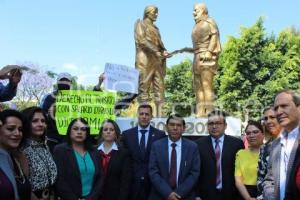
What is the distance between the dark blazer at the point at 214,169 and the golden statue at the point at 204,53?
15.1ft

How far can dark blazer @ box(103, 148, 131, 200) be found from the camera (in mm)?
5680

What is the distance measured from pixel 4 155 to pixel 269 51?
26510mm

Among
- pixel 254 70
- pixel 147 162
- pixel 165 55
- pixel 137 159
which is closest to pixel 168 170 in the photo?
pixel 147 162

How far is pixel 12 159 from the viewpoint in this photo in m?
3.76

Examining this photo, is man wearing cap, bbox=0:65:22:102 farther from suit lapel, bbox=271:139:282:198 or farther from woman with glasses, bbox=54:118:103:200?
suit lapel, bbox=271:139:282:198

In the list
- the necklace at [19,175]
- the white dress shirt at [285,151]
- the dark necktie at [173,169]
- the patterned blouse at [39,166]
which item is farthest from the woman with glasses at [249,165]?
the necklace at [19,175]

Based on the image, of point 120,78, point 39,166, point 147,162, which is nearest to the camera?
point 39,166

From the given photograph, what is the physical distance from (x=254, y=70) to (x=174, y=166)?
2400cm

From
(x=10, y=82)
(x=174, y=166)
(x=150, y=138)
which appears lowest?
(x=174, y=166)

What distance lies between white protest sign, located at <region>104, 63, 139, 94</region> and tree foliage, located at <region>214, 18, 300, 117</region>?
2052 centimetres

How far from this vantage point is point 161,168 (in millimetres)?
5645

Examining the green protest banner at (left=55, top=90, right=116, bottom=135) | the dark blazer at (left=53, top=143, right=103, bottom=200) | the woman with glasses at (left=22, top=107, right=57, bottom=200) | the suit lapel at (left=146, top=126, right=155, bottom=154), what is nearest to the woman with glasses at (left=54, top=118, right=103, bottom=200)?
the dark blazer at (left=53, top=143, right=103, bottom=200)

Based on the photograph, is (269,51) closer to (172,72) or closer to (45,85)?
(172,72)

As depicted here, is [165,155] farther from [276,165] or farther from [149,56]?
[149,56]
